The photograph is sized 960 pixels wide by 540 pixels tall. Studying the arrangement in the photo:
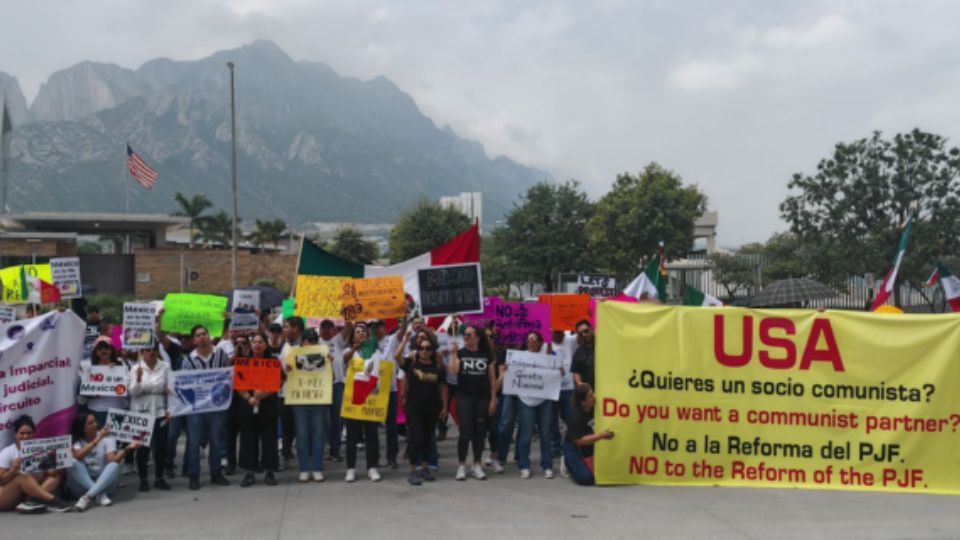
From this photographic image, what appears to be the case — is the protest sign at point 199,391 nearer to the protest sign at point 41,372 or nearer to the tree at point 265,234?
→ the protest sign at point 41,372

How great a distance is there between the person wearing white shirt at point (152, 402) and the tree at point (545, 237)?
43.8 meters

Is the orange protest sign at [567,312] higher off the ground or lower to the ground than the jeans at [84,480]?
higher

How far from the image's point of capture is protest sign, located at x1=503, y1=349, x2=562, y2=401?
31.6 feet

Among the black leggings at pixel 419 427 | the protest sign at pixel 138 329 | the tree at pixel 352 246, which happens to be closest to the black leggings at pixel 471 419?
the black leggings at pixel 419 427

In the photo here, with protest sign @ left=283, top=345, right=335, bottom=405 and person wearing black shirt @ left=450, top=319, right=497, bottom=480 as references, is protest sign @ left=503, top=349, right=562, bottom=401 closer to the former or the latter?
person wearing black shirt @ left=450, top=319, right=497, bottom=480

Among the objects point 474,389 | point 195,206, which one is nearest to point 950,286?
point 474,389

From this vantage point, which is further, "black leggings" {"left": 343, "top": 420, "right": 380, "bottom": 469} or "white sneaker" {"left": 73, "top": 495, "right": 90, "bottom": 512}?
"black leggings" {"left": 343, "top": 420, "right": 380, "bottom": 469}

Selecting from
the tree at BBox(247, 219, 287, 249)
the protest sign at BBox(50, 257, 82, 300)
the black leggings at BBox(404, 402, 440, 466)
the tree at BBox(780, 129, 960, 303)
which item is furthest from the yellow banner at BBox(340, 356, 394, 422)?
the tree at BBox(247, 219, 287, 249)

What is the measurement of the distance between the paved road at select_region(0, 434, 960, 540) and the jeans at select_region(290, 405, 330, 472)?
1.01 feet

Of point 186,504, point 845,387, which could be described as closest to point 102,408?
point 186,504

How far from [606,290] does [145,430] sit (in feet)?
37.0

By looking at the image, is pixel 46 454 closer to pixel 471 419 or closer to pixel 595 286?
pixel 471 419

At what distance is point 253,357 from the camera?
9.06 m

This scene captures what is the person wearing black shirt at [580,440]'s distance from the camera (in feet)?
28.8
